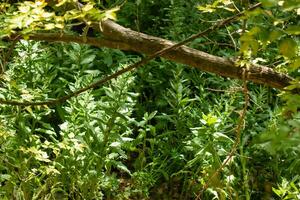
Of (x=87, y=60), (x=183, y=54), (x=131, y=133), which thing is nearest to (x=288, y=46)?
(x=183, y=54)

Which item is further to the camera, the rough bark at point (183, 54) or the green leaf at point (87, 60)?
the green leaf at point (87, 60)

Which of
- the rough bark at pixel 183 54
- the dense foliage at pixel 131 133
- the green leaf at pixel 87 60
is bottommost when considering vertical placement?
the dense foliage at pixel 131 133

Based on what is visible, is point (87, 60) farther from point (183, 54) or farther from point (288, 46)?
point (288, 46)

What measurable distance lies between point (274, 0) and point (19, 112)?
2.51 m

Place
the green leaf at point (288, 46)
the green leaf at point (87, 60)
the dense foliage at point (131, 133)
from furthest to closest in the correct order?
the green leaf at point (87, 60) < the dense foliage at point (131, 133) < the green leaf at point (288, 46)

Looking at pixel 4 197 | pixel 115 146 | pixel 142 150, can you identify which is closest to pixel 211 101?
pixel 142 150

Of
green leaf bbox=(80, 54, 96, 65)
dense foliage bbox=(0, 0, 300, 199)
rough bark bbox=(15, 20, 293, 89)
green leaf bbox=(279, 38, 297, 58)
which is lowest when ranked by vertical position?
dense foliage bbox=(0, 0, 300, 199)

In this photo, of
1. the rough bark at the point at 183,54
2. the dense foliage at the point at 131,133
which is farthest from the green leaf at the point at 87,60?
the rough bark at the point at 183,54

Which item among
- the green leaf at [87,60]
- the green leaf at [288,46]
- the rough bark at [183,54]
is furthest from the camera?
the green leaf at [87,60]

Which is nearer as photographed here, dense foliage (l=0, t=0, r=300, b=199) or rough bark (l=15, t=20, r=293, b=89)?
rough bark (l=15, t=20, r=293, b=89)

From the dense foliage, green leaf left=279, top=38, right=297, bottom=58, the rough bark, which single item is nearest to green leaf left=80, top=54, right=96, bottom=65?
the dense foliage

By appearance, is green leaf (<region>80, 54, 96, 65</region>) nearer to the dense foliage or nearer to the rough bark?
the dense foliage

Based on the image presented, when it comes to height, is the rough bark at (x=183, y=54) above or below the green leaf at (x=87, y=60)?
above

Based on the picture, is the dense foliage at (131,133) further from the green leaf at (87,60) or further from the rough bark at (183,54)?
the rough bark at (183,54)
